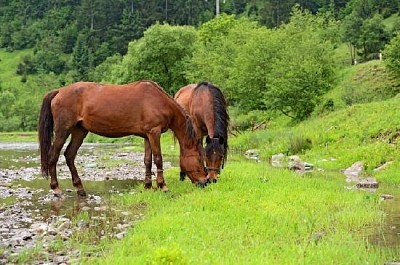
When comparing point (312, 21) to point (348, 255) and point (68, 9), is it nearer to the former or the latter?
point (348, 255)

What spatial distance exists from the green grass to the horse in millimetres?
662

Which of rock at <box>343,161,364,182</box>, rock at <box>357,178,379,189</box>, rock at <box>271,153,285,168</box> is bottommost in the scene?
rock at <box>271,153,285,168</box>

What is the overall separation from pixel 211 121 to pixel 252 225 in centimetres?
629

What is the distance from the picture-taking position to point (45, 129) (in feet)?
48.3

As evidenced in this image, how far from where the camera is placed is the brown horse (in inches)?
567

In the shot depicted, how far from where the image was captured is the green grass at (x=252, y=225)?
7621mm

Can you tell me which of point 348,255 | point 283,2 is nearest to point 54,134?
point 348,255

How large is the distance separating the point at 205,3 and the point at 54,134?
138m

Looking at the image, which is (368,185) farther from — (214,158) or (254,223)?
(254,223)

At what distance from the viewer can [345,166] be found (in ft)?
74.2

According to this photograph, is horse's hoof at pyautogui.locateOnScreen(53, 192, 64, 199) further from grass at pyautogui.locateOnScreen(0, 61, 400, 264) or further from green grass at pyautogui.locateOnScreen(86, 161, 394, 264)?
green grass at pyautogui.locateOnScreen(86, 161, 394, 264)

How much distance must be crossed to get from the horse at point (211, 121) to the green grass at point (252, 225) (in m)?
0.66

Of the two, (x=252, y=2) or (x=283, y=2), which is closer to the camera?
(x=283, y=2)

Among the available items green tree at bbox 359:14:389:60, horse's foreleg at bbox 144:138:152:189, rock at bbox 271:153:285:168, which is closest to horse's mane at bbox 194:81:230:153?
horse's foreleg at bbox 144:138:152:189
